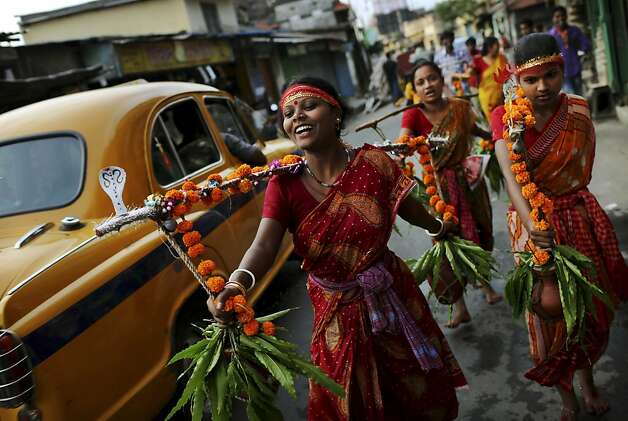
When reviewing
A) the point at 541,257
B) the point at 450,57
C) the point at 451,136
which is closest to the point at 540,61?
the point at 541,257

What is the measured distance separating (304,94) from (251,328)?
2.98ft

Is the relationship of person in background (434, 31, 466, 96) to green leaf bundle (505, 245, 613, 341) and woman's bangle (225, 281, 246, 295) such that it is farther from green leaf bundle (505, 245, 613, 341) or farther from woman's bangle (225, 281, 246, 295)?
woman's bangle (225, 281, 246, 295)

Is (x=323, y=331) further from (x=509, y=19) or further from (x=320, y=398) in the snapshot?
(x=509, y=19)

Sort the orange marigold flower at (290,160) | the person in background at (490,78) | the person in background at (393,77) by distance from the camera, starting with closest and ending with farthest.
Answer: the orange marigold flower at (290,160)
the person in background at (490,78)
the person in background at (393,77)

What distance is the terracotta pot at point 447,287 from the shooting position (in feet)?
10.8

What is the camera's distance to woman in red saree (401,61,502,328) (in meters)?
3.96

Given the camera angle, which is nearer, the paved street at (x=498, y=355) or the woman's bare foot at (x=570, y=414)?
the woman's bare foot at (x=570, y=414)

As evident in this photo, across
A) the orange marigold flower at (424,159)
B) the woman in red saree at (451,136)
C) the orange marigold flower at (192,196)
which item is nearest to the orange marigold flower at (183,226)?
the orange marigold flower at (192,196)

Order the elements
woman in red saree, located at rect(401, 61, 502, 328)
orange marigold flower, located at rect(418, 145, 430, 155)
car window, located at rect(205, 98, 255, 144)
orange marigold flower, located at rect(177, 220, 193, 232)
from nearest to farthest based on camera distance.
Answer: orange marigold flower, located at rect(177, 220, 193, 232), orange marigold flower, located at rect(418, 145, 430, 155), woman in red saree, located at rect(401, 61, 502, 328), car window, located at rect(205, 98, 255, 144)

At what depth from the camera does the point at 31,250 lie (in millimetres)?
2791

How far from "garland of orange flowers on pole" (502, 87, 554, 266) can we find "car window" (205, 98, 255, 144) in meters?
2.93

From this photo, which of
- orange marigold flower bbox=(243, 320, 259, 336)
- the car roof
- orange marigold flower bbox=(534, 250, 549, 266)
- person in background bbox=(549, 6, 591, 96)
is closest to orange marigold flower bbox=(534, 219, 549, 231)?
orange marigold flower bbox=(534, 250, 549, 266)

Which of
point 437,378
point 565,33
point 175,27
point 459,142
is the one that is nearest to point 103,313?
point 437,378

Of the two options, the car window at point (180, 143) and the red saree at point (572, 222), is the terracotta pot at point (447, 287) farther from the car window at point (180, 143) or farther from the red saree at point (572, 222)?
the car window at point (180, 143)
